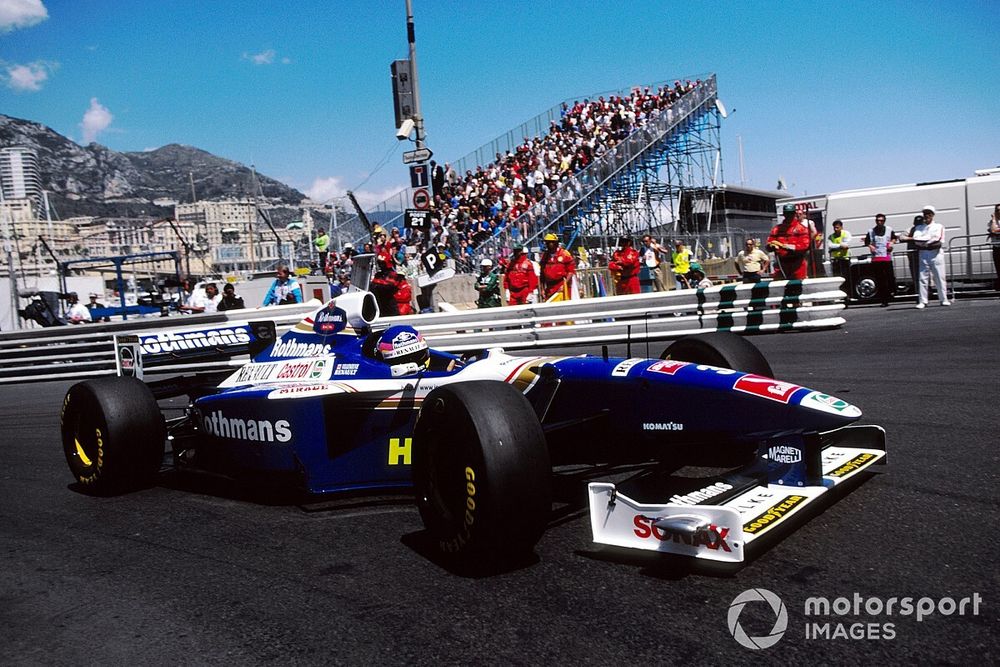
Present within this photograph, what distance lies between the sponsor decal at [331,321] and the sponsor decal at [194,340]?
1.19 m

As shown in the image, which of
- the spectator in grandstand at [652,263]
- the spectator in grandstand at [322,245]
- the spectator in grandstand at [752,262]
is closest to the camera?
the spectator in grandstand at [752,262]

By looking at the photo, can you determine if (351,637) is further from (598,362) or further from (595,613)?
(598,362)

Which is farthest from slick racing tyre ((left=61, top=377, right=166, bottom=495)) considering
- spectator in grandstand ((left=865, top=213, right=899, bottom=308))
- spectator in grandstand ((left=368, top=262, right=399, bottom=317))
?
spectator in grandstand ((left=865, top=213, right=899, bottom=308))

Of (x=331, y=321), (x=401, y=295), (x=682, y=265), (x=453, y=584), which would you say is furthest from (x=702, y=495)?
(x=682, y=265)

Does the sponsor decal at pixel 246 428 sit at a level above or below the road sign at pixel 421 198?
below

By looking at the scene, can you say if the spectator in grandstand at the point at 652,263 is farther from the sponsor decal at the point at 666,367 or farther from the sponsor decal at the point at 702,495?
the sponsor decal at the point at 702,495

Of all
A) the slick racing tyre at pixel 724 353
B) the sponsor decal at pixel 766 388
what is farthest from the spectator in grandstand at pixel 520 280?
the sponsor decal at pixel 766 388

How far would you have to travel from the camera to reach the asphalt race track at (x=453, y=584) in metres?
2.83

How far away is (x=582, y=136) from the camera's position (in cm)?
2958

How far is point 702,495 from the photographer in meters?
3.68

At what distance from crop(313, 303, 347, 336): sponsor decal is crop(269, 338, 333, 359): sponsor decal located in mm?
114

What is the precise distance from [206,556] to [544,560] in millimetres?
1780

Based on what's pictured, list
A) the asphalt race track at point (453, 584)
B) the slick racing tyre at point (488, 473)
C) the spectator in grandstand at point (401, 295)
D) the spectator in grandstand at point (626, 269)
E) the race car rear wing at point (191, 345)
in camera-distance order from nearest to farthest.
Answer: the asphalt race track at point (453, 584) < the slick racing tyre at point (488, 473) < the race car rear wing at point (191, 345) < the spectator in grandstand at point (626, 269) < the spectator in grandstand at point (401, 295)

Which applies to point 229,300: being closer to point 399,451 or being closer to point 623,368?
point 399,451
